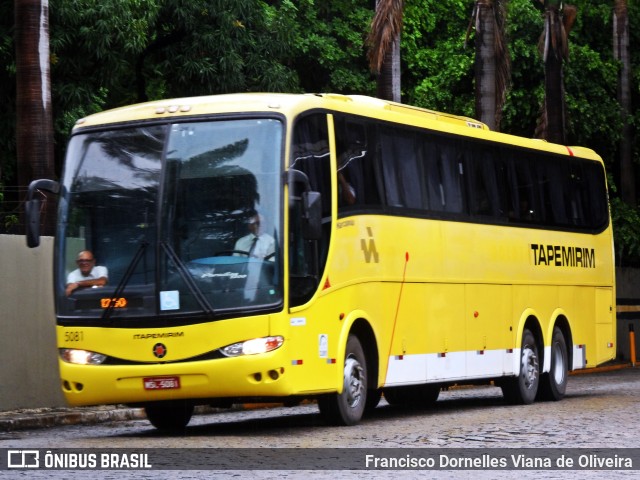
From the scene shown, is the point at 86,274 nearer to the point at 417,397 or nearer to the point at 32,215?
the point at 32,215

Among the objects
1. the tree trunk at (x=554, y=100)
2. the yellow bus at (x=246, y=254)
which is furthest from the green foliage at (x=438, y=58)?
the yellow bus at (x=246, y=254)

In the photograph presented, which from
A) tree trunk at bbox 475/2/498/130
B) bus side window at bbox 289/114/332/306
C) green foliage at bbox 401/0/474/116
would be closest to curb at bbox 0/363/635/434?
bus side window at bbox 289/114/332/306

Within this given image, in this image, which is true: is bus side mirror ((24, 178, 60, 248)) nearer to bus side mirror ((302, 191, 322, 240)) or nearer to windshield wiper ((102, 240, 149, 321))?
windshield wiper ((102, 240, 149, 321))

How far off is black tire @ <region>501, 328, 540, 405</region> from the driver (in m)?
6.85

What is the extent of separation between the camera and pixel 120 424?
18.3 metres

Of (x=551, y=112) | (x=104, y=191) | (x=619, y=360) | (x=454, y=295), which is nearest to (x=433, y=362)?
(x=454, y=295)

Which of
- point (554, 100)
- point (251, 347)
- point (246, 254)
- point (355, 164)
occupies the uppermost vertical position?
point (554, 100)

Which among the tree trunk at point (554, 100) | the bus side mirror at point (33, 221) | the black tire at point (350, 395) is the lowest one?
the black tire at point (350, 395)

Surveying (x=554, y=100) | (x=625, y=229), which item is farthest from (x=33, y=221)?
(x=625, y=229)

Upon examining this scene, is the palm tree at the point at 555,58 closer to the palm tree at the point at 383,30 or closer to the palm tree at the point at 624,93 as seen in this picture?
the palm tree at the point at 383,30

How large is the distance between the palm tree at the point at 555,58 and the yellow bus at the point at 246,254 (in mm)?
13749

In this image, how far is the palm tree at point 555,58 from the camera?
31297mm

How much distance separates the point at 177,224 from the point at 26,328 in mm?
4717

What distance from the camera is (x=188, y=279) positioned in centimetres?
1462
